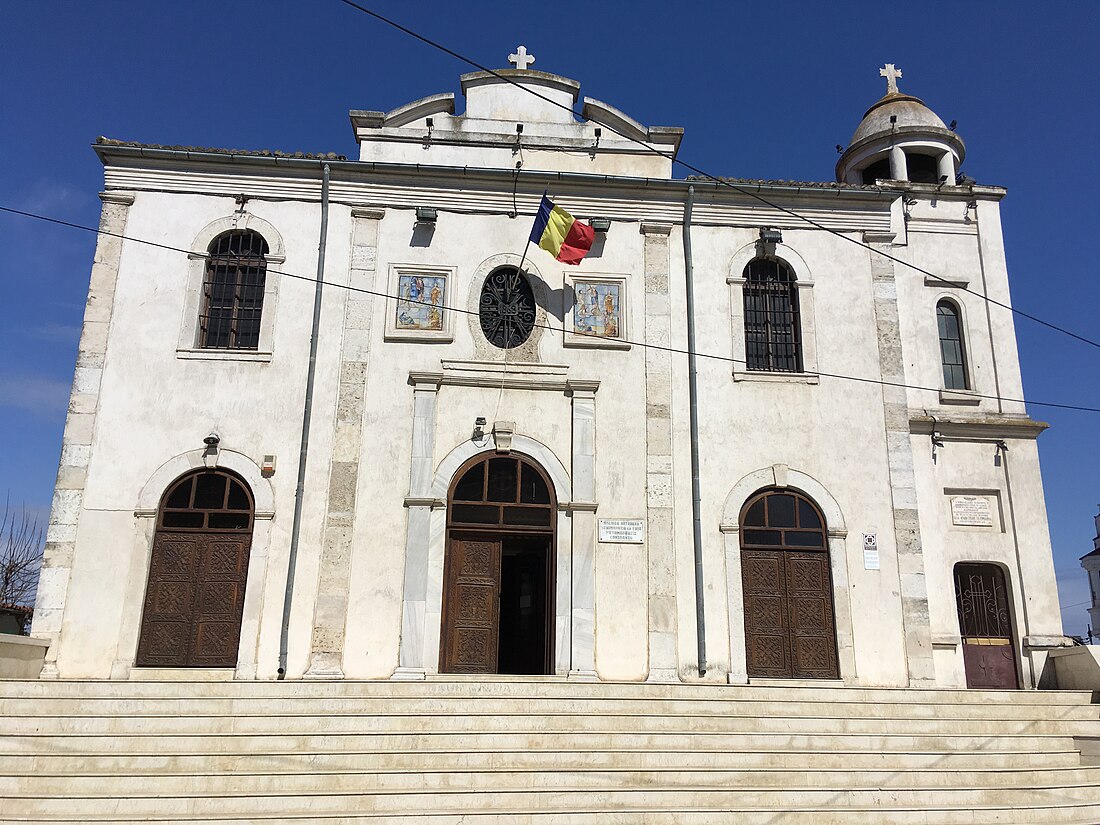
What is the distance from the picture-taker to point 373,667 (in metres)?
13.2

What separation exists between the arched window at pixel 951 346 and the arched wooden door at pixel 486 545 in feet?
25.6

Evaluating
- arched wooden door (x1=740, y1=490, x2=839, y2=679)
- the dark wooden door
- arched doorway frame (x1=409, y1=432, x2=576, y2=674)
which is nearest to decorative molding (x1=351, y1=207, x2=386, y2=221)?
arched doorway frame (x1=409, y1=432, x2=576, y2=674)

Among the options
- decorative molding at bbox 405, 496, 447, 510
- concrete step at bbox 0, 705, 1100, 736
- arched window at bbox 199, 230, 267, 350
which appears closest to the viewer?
concrete step at bbox 0, 705, 1100, 736

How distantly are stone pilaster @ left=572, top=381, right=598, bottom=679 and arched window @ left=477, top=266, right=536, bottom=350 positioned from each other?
52.7 inches

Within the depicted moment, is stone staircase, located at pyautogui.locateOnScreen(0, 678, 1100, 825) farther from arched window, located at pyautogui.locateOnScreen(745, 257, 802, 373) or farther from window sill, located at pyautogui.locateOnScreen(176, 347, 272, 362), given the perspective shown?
arched window, located at pyautogui.locateOnScreen(745, 257, 802, 373)

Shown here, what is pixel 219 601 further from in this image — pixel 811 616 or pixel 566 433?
pixel 811 616

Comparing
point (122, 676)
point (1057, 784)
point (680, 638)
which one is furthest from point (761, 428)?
point (122, 676)

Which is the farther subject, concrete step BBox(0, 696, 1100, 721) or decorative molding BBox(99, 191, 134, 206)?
decorative molding BBox(99, 191, 134, 206)

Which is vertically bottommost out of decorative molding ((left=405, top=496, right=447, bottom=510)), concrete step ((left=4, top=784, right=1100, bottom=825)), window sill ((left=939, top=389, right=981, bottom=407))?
concrete step ((left=4, top=784, right=1100, bottom=825))

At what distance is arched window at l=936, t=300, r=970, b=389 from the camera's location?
16188mm

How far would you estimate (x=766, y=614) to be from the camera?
555 inches

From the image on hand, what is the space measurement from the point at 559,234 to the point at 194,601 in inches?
319

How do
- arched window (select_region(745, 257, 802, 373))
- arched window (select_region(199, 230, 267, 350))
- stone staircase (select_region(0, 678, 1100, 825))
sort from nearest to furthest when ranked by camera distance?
stone staircase (select_region(0, 678, 1100, 825)), arched window (select_region(199, 230, 267, 350)), arched window (select_region(745, 257, 802, 373))

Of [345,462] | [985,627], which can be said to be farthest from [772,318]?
[345,462]
